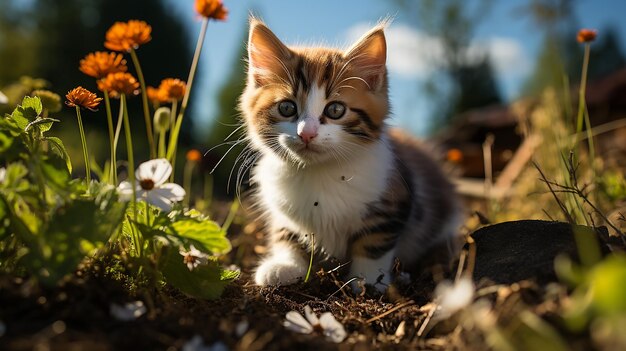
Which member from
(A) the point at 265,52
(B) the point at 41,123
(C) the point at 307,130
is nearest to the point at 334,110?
(C) the point at 307,130

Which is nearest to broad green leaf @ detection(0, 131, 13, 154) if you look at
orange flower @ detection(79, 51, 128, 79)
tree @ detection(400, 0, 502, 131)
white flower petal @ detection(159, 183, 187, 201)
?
orange flower @ detection(79, 51, 128, 79)

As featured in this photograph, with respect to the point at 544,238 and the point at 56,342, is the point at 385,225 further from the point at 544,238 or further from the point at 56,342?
the point at 56,342

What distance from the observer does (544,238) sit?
55.6 inches

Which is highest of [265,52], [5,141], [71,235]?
[265,52]

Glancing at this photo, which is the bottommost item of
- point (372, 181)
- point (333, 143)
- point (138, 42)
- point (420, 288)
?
point (420, 288)

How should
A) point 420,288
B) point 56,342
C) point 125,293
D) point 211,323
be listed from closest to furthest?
point 56,342 → point 211,323 → point 125,293 → point 420,288

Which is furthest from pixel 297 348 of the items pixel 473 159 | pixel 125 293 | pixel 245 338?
pixel 473 159

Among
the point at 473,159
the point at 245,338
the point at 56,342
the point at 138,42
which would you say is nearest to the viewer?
the point at 56,342

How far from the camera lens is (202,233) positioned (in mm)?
1289

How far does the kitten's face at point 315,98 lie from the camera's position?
→ 174cm

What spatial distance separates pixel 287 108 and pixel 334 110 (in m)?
0.16

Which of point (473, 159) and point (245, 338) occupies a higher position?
point (245, 338)

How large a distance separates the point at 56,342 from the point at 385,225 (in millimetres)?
1215

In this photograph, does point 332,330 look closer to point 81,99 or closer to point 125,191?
point 125,191
